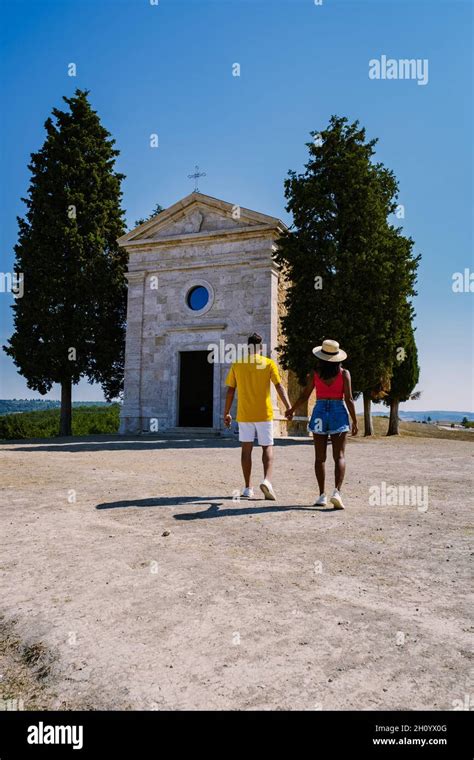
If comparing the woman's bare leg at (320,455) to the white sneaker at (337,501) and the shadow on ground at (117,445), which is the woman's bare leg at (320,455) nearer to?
the white sneaker at (337,501)

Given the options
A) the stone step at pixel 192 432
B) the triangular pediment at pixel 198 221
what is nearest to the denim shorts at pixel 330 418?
the stone step at pixel 192 432

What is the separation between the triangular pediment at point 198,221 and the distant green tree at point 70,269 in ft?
6.07

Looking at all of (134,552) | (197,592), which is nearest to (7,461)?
(134,552)

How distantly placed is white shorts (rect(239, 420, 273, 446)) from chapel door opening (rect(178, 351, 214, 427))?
1259cm

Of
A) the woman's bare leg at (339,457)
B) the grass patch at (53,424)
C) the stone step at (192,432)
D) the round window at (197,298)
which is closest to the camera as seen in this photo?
the woman's bare leg at (339,457)

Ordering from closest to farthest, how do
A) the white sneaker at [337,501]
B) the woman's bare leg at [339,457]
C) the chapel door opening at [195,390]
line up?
the white sneaker at [337,501]
the woman's bare leg at [339,457]
the chapel door opening at [195,390]

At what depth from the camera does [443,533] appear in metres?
4.27

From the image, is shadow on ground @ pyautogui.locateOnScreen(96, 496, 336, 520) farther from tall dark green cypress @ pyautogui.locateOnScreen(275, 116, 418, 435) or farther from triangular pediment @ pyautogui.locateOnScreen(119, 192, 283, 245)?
triangular pediment @ pyautogui.locateOnScreen(119, 192, 283, 245)

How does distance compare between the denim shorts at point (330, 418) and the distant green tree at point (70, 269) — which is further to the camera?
the distant green tree at point (70, 269)

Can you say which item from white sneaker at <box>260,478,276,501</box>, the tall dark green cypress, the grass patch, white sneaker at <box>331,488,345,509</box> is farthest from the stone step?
white sneaker at <box>331,488,345,509</box>

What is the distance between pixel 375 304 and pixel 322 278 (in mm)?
1950

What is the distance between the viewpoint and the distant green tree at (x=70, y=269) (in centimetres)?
1942

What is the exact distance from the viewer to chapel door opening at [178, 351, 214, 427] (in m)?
18.5
